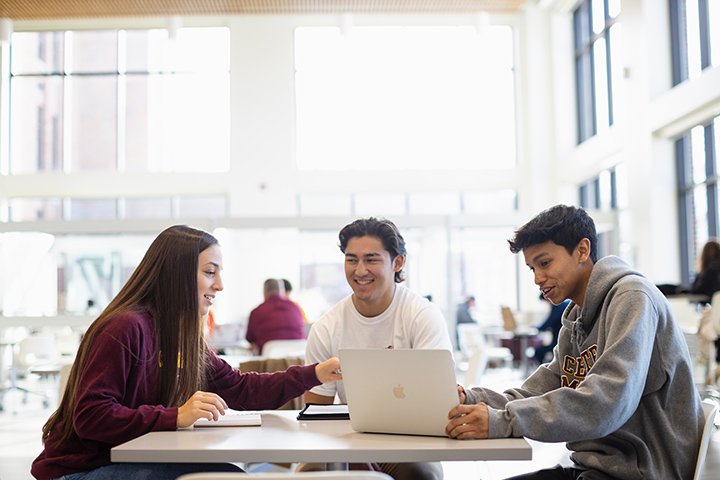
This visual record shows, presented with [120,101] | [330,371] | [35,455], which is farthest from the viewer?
[120,101]

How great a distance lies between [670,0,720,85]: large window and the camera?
8.70 m

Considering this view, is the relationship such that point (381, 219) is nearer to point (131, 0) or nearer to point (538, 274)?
point (538, 274)

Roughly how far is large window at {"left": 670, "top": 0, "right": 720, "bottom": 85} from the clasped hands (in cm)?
765

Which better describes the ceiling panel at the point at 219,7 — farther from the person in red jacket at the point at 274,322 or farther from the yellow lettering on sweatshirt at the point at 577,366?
the yellow lettering on sweatshirt at the point at 577,366

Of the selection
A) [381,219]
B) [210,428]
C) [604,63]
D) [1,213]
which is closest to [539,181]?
[604,63]

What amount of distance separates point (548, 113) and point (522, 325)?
11.5 feet

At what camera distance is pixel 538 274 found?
2205 mm

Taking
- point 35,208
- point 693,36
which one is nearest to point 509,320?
point 693,36

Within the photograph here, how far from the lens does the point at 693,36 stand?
920cm

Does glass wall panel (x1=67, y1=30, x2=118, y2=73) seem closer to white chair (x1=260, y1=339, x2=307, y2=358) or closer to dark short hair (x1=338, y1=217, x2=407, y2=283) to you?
white chair (x1=260, y1=339, x2=307, y2=358)

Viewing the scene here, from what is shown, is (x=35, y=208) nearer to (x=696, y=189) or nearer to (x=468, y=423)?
(x=696, y=189)

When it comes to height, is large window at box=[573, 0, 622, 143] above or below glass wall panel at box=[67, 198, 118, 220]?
above

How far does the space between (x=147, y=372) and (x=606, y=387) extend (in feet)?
3.83

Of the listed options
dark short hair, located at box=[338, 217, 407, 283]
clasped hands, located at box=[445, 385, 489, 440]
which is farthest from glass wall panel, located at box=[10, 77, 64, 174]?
clasped hands, located at box=[445, 385, 489, 440]
